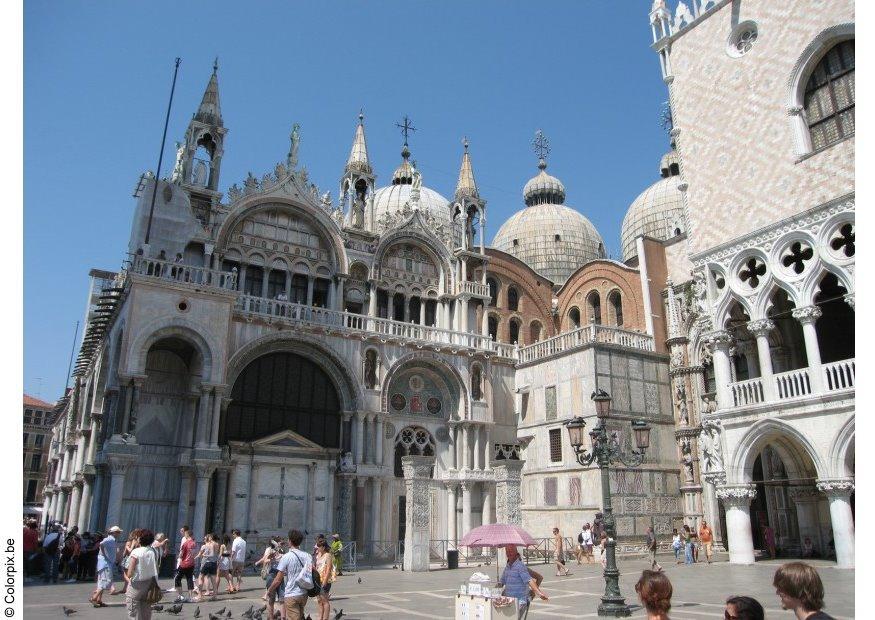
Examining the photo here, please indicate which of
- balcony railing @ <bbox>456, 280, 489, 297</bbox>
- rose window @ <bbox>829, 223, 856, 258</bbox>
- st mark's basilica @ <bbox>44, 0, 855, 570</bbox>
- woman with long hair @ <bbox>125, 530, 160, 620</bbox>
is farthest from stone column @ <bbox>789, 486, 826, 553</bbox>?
woman with long hair @ <bbox>125, 530, 160, 620</bbox>

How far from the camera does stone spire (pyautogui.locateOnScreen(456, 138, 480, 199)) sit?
3344 cm

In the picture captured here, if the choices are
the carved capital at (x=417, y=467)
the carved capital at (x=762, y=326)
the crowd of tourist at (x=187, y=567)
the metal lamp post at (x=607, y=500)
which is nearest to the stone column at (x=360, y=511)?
the carved capital at (x=417, y=467)

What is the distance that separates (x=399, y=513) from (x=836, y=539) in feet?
48.7

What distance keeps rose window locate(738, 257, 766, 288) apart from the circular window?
7.04 m

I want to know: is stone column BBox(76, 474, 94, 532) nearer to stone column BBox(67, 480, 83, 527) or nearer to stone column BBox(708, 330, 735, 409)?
stone column BBox(67, 480, 83, 527)

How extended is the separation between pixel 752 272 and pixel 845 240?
315 centimetres

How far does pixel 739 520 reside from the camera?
20.8 m

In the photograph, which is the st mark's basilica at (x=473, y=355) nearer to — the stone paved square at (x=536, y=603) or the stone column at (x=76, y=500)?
the stone column at (x=76, y=500)

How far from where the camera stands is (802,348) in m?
23.6

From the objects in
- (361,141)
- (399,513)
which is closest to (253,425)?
(399,513)

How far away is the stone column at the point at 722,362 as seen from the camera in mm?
22016

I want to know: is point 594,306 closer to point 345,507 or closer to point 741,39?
point 741,39

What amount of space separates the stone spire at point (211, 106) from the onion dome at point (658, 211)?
28147mm
